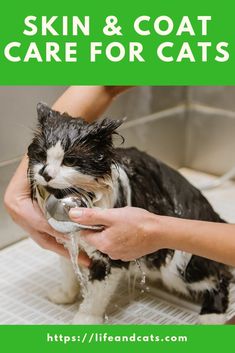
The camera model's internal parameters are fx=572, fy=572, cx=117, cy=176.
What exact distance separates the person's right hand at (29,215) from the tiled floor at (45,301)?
0.73ft

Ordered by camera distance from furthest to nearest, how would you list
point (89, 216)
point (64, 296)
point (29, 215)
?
point (64, 296), point (29, 215), point (89, 216)

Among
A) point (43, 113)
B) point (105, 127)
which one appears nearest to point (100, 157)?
point (105, 127)

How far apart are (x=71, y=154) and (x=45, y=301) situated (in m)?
0.60

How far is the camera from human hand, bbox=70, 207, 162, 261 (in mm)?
1195

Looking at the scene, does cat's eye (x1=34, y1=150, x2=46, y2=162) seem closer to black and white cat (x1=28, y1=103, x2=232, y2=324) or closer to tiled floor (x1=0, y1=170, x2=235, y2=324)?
black and white cat (x1=28, y1=103, x2=232, y2=324)

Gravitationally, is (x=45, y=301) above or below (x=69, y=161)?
below

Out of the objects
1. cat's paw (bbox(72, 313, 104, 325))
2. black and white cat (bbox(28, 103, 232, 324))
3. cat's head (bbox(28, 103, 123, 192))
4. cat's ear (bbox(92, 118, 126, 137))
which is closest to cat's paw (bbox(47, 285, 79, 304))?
black and white cat (bbox(28, 103, 232, 324))

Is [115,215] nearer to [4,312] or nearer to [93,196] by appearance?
[93,196]

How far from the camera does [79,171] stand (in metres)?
1.21

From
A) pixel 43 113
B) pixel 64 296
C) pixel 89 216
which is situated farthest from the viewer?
pixel 64 296

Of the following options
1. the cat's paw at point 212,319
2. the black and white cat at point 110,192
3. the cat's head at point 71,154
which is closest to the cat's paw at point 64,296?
the black and white cat at point 110,192

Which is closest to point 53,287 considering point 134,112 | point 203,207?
point 203,207

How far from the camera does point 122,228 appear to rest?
120cm

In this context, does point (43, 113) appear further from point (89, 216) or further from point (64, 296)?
point (64, 296)
